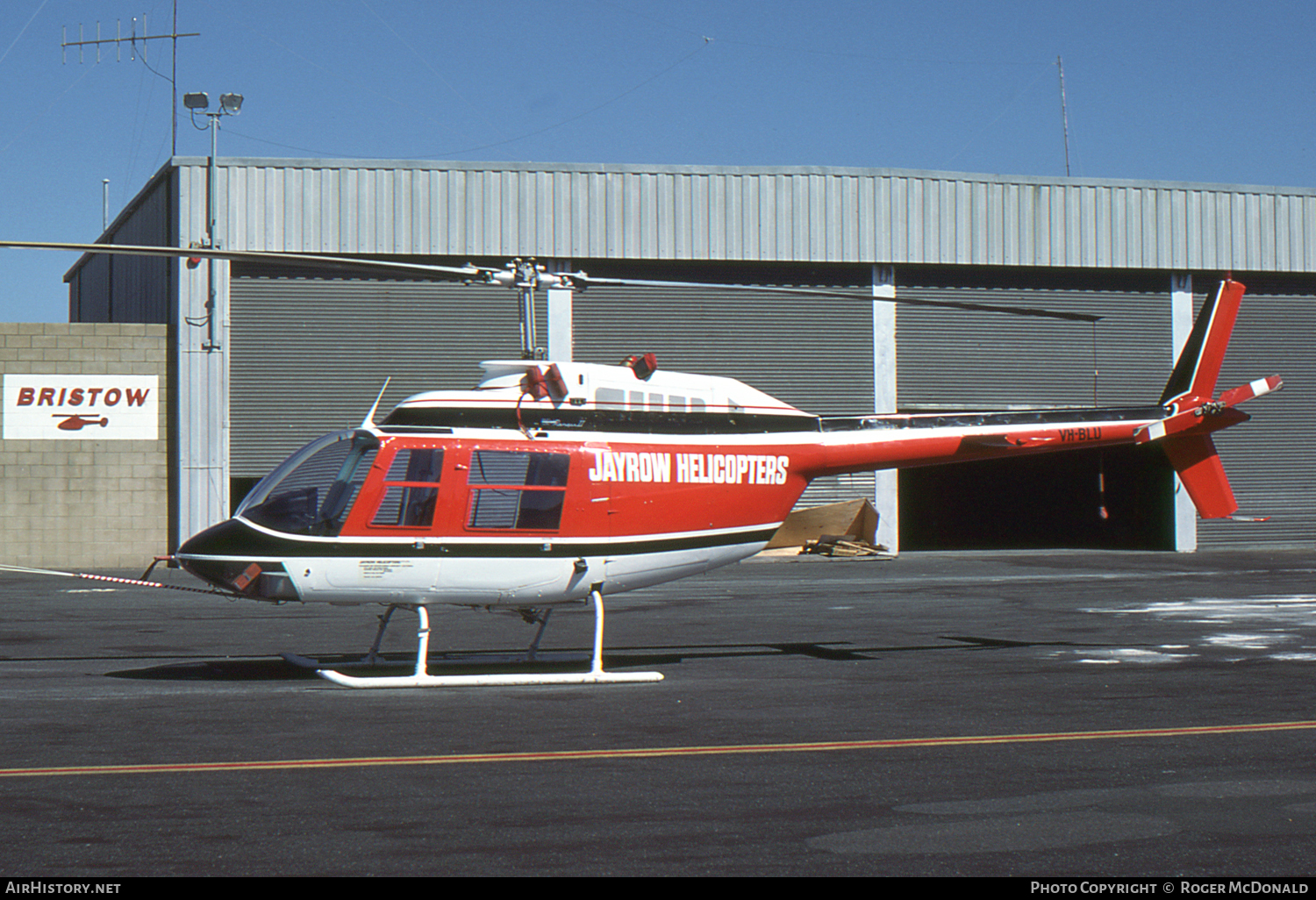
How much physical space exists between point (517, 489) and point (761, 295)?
18.7 meters

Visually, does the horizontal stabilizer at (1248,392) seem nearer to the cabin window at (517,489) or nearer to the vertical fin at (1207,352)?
the vertical fin at (1207,352)

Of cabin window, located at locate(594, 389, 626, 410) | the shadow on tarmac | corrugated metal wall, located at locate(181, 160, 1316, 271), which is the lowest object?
the shadow on tarmac

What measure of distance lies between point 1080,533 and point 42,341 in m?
28.6

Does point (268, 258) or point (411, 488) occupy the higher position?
point (268, 258)

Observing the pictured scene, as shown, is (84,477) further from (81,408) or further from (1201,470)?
(1201,470)

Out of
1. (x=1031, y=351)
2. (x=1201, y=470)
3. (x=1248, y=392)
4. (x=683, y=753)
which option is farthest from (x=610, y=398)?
(x=1031, y=351)

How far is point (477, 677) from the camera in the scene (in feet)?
34.7

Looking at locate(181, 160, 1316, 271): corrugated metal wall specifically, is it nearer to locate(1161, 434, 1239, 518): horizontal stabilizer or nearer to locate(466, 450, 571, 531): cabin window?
locate(1161, 434, 1239, 518): horizontal stabilizer

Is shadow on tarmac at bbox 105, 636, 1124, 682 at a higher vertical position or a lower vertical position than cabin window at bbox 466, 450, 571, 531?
lower

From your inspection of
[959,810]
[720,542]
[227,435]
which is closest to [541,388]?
[720,542]

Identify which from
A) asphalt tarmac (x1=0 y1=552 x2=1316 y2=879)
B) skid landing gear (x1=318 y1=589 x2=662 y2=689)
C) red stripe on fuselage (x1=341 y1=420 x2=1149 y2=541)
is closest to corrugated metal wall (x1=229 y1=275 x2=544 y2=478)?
asphalt tarmac (x1=0 y1=552 x2=1316 y2=879)

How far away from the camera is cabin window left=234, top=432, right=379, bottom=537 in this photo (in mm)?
10289

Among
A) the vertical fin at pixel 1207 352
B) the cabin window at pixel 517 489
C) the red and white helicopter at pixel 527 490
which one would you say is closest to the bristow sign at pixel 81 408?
the red and white helicopter at pixel 527 490

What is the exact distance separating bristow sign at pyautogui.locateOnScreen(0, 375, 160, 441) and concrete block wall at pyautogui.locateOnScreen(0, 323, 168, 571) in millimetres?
141
